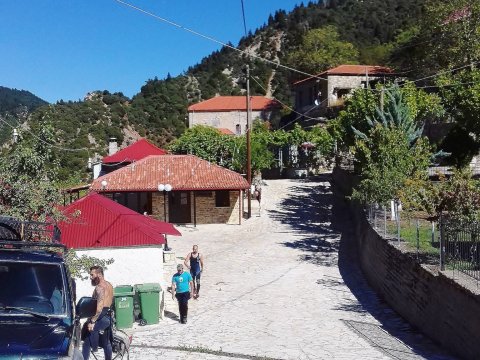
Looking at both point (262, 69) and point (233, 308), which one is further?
point (262, 69)

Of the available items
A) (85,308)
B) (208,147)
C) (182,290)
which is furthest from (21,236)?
(208,147)

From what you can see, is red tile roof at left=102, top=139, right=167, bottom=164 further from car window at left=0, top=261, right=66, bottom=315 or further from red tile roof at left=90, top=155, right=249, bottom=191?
car window at left=0, top=261, right=66, bottom=315

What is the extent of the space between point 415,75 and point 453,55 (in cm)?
736

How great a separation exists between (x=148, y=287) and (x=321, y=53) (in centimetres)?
6056

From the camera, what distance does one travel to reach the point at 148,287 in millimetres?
→ 14602

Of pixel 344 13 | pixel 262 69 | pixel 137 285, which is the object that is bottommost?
pixel 137 285

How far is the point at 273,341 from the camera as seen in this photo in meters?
13.0

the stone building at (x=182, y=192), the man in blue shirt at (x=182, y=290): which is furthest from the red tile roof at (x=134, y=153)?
the man in blue shirt at (x=182, y=290)

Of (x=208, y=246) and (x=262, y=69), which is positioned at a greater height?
(x=262, y=69)

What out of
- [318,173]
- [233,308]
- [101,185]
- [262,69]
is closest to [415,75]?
[318,173]

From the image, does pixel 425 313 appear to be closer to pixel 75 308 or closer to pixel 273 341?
pixel 273 341

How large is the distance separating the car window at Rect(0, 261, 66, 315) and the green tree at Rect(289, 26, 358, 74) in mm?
66481

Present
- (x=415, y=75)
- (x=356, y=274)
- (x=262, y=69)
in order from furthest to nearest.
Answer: (x=262, y=69)
(x=415, y=75)
(x=356, y=274)

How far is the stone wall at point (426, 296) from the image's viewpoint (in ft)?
35.7
